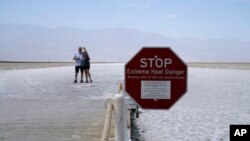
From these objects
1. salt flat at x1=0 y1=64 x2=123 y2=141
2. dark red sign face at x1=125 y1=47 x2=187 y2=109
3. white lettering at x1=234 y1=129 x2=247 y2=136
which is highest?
dark red sign face at x1=125 y1=47 x2=187 y2=109

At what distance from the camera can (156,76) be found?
5312mm

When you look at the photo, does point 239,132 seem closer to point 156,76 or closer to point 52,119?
point 156,76

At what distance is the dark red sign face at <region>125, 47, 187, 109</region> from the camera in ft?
17.5

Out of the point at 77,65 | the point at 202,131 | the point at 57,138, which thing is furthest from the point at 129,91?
the point at 77,65

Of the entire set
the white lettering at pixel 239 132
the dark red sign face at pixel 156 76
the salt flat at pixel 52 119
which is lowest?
the salt flat at pixel 52 119

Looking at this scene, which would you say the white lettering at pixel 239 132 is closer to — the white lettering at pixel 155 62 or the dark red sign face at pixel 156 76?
the dark red sign face at pixel 156 76

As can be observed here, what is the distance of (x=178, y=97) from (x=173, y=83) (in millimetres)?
218

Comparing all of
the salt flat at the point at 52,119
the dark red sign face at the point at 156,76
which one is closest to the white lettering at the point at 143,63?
the dark red sign face at the point at 156,76

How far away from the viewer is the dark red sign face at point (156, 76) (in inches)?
209

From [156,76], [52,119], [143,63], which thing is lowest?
[52,119]

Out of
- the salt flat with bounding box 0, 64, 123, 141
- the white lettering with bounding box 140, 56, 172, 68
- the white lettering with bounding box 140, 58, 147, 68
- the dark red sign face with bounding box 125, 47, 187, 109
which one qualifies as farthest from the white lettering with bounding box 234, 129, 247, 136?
the salt flat with bounding box 0, 64, 123, 141

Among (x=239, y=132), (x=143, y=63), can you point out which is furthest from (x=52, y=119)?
(x=143, y=63)

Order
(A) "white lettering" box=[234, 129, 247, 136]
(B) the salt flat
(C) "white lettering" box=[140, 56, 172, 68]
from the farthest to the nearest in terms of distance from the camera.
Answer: (B) the salt flat < (A) "white lettering" box=[234, 129, 247, 136] < (C) "white lettering" box=[140, 56, 172, 68]

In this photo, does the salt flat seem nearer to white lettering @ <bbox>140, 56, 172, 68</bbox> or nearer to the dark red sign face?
the dark red sign face
